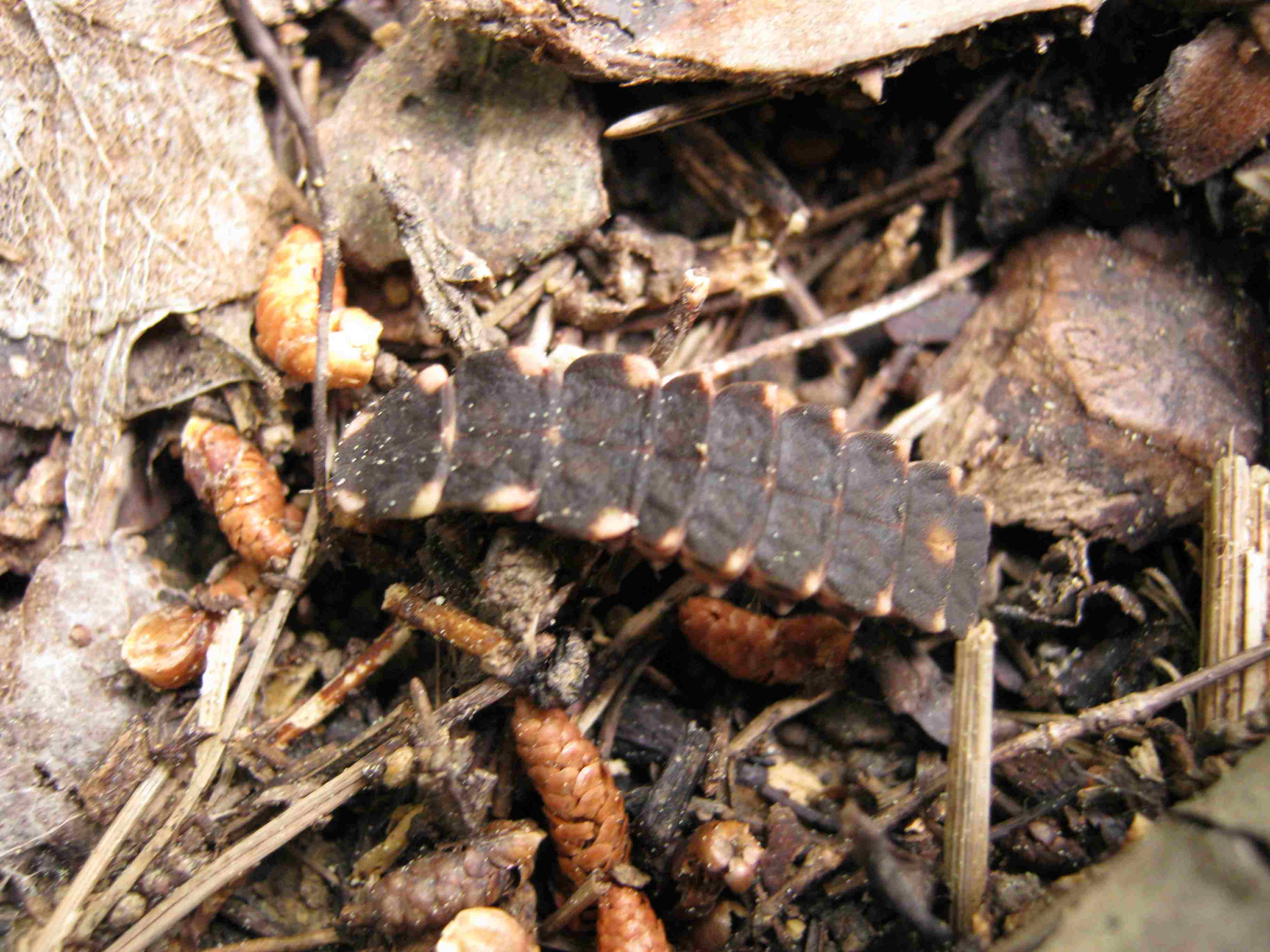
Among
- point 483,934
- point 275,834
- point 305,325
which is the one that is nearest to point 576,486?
point 305,325

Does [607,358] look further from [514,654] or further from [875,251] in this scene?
[875,251]

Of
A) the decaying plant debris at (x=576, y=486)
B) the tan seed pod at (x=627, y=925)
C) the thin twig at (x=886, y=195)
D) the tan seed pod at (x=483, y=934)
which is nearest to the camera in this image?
the tan seed pod at (x=483, y=934)

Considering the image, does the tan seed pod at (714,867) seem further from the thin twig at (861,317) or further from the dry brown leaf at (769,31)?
the dry brown leaf at (769,31)

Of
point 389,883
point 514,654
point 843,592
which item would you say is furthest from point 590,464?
point 389,883

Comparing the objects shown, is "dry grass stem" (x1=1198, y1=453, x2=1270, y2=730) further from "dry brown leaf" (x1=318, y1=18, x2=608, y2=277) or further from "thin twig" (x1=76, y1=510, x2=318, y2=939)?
"thin twig" (x1=76, y1=510, x2=318, y2=939)

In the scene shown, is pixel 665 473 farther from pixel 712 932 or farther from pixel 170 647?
pixel 170 647

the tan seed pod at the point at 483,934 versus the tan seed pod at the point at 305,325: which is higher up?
the tan seed pod at the point at 305,325

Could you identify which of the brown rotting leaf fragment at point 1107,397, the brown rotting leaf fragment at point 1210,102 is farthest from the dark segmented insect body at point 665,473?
the brown rotting leaf fragment at point 1210,102

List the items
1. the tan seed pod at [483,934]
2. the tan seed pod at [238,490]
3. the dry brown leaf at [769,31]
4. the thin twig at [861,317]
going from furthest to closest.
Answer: the thin twig at [861,317] → the tan seed pod at [238,490] → the dry brown leaf at [769,31] → the tan seed pod at [483,934]

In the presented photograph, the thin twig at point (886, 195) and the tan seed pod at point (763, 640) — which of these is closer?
the tan seed pod at point (763, 640)
